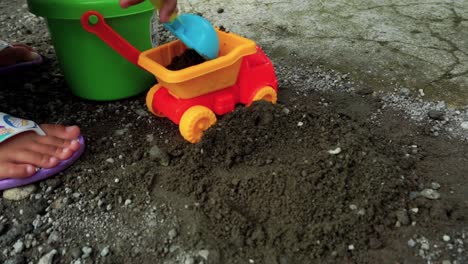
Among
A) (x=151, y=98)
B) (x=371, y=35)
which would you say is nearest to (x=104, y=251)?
(x=151, y=98)

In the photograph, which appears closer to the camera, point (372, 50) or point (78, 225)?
point (78, 225)

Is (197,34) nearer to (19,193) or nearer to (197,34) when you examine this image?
(197,34)

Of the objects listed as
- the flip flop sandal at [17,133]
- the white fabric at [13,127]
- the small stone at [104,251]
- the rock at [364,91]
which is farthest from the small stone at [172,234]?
the rock at [364,91]

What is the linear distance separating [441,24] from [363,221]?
1.35 meters

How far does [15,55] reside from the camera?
173 centimetres

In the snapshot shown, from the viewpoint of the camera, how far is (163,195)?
44.3 inches

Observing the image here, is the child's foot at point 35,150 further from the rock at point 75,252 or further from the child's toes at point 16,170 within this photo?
the rock at point 75,252

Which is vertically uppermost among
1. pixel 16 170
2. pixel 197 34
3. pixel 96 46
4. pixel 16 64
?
pixel 197 34

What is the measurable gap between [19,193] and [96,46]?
0.49 meters

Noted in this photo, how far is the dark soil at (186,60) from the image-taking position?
133 centimetres

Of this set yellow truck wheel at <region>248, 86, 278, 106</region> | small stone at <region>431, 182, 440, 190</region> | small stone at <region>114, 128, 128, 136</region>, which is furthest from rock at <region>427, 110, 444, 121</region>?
small stone at <region>114, 128, 128, 136</region>

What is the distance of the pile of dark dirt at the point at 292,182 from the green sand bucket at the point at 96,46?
0.35m

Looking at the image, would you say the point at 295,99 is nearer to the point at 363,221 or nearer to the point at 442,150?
the point at 442,150

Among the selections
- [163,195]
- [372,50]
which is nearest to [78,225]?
[163,195]
